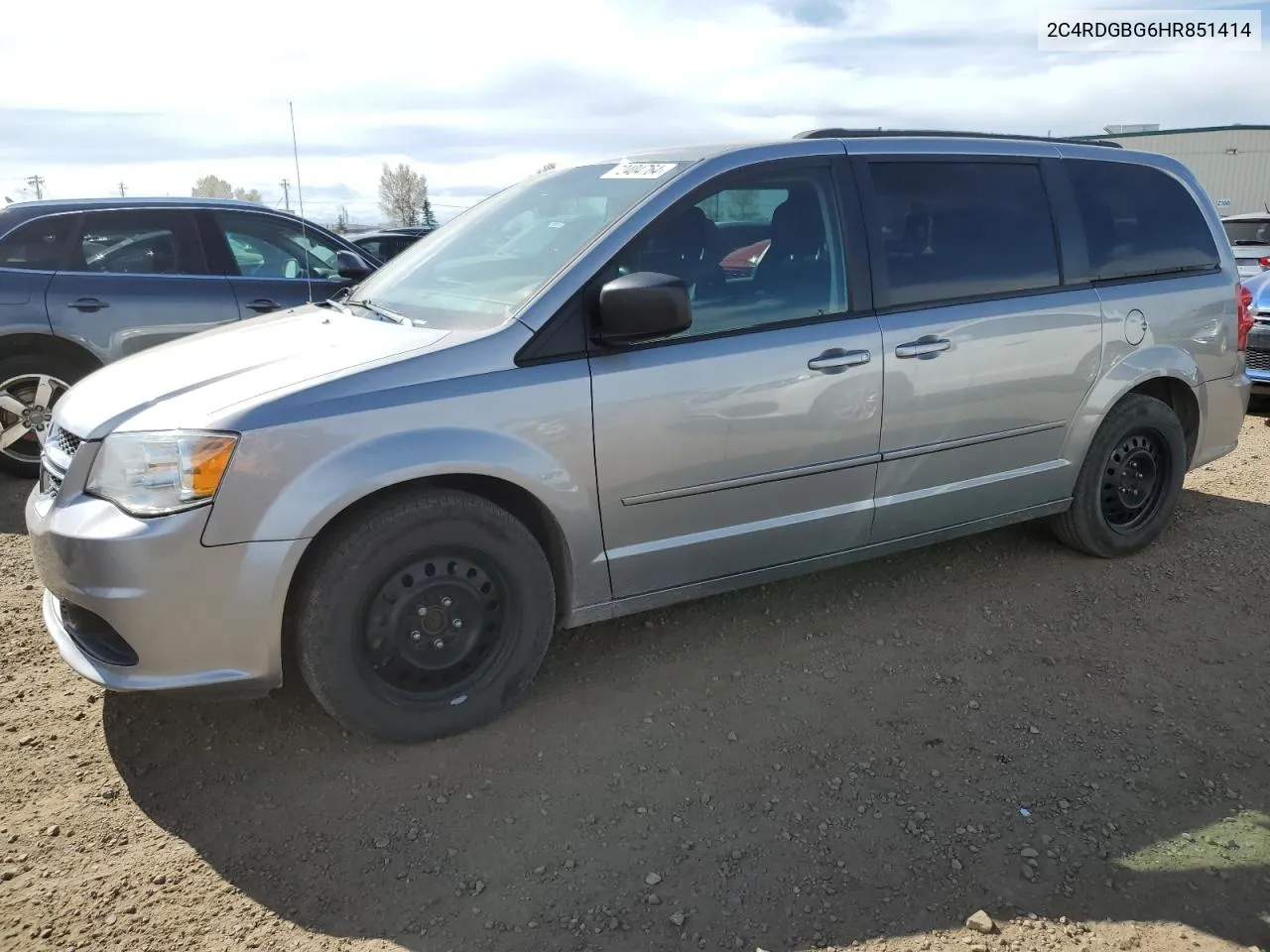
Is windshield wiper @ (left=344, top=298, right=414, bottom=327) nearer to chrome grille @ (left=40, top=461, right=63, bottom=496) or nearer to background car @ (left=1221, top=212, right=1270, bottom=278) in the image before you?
chrome grille @ (left=40, top=461, right=63, bottom=496)

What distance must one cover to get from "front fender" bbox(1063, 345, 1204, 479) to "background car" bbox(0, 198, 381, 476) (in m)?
3.91

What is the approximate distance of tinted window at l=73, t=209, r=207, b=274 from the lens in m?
5.98

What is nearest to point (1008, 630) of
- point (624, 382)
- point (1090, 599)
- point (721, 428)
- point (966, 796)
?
point (1090, 599)

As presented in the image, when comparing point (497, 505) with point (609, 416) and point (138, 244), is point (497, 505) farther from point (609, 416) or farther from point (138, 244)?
point (138, 244)

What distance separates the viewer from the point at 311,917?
240cm

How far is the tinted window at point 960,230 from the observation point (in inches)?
147

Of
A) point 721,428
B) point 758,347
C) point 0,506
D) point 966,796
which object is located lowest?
point 966,796

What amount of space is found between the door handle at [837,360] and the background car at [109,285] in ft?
10.4

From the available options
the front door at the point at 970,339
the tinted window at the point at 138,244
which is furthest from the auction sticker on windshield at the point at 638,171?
the tinted window at the point at 138,244

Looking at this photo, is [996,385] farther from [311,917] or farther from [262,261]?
[262,261]

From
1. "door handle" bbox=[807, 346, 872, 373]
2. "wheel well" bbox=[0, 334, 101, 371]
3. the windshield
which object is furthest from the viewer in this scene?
the windshield


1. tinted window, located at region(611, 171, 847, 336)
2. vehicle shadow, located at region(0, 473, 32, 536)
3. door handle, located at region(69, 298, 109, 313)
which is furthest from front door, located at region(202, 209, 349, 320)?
tinted window, located at region(611, 171, 847, 336)

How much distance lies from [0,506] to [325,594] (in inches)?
148

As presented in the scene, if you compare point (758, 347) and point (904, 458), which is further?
point (904, 458)
